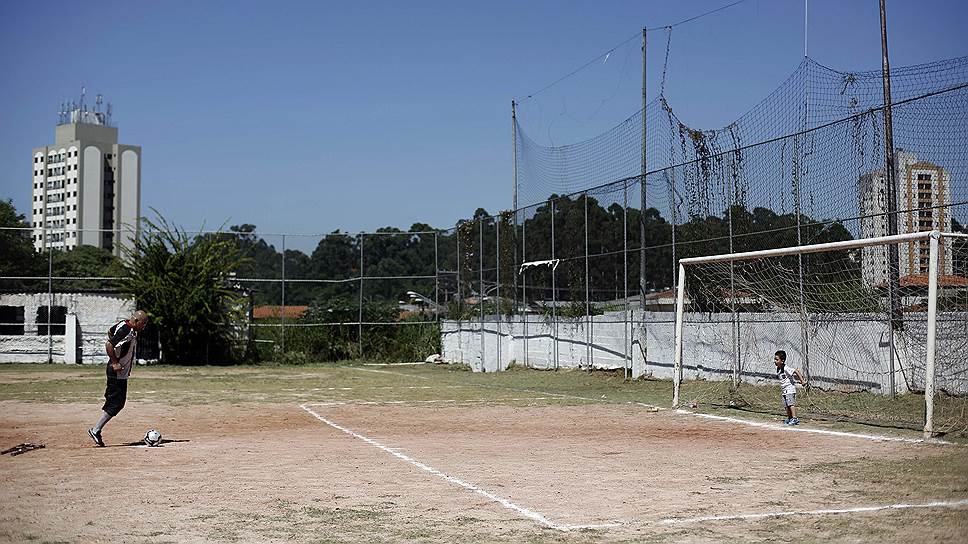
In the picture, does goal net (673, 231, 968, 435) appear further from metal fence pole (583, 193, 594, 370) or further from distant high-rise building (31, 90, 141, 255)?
distant high-rise building (31, 90, 141, 255)

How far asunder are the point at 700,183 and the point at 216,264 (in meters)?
22.2

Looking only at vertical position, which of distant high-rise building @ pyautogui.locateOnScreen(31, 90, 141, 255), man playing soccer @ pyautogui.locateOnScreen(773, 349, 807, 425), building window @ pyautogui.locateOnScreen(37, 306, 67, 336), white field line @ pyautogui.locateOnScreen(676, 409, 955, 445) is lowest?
white field line @ pyautogui.locateOnScreen(676, 409, 955, 445)

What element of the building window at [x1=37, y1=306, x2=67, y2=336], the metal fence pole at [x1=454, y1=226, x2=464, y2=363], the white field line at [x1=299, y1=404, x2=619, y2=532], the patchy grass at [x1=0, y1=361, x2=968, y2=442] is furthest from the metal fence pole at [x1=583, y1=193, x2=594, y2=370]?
the building window at [x1=37, y1=306, x2=67, y2=336]

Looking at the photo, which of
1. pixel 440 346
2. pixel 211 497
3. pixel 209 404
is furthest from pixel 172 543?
pixel 440 346

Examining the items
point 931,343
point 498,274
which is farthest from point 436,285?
point 931,343

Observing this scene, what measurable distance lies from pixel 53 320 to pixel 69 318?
155 cm

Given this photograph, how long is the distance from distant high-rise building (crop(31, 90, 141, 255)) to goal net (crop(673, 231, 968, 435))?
136575 mm

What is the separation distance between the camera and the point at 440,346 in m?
43.4

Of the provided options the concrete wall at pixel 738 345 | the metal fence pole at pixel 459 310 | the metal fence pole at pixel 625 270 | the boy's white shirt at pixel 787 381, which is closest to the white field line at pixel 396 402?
the concrete wall at pixel 738 345

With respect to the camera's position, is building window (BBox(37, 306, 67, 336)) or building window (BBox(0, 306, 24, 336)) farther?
building window (BBox(37, 306, 67, 336))

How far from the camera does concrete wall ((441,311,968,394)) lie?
18609 mm

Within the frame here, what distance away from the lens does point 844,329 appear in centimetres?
2030

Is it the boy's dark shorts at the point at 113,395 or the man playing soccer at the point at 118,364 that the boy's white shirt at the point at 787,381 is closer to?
the man playing soccer at the point at 118,364

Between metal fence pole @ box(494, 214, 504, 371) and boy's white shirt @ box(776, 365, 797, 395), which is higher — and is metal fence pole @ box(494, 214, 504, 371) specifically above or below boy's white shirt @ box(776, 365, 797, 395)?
above
